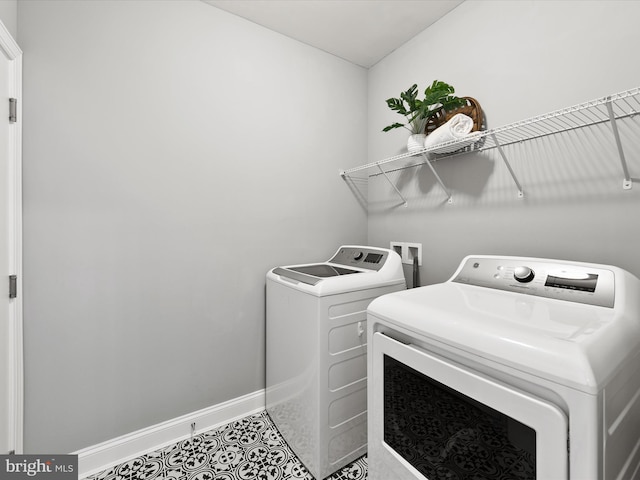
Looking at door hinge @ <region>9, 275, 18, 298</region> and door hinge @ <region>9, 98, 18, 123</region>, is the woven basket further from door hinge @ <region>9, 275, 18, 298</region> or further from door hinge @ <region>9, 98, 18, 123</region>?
door hinge @ <region>9, 275, 18, 298</region>

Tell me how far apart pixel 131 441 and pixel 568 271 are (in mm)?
2196

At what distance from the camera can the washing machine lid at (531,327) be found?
1.99ft

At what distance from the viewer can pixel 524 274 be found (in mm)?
1139

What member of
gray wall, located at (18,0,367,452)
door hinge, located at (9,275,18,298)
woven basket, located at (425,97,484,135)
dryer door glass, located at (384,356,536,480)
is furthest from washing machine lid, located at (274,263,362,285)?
door hinge, located at (9,275,18,298)

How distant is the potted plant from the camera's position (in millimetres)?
1565

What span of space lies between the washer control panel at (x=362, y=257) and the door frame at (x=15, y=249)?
1.66m

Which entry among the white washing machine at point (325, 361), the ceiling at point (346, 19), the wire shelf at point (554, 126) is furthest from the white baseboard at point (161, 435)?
the ceiling at point (346, 19)

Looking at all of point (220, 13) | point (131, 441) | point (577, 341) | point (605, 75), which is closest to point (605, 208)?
point (605, 75)

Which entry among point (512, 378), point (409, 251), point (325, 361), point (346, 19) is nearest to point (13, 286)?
point (325, 361)

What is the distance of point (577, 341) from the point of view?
642 millimetres

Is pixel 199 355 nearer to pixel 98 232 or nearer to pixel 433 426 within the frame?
pixel 98 232

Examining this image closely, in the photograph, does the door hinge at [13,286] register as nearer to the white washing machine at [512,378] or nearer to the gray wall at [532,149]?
the white washing machine at [512,378]

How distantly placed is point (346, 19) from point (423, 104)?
0.78 meters

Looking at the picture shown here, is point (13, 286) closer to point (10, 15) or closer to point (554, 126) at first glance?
point (10, 15)
